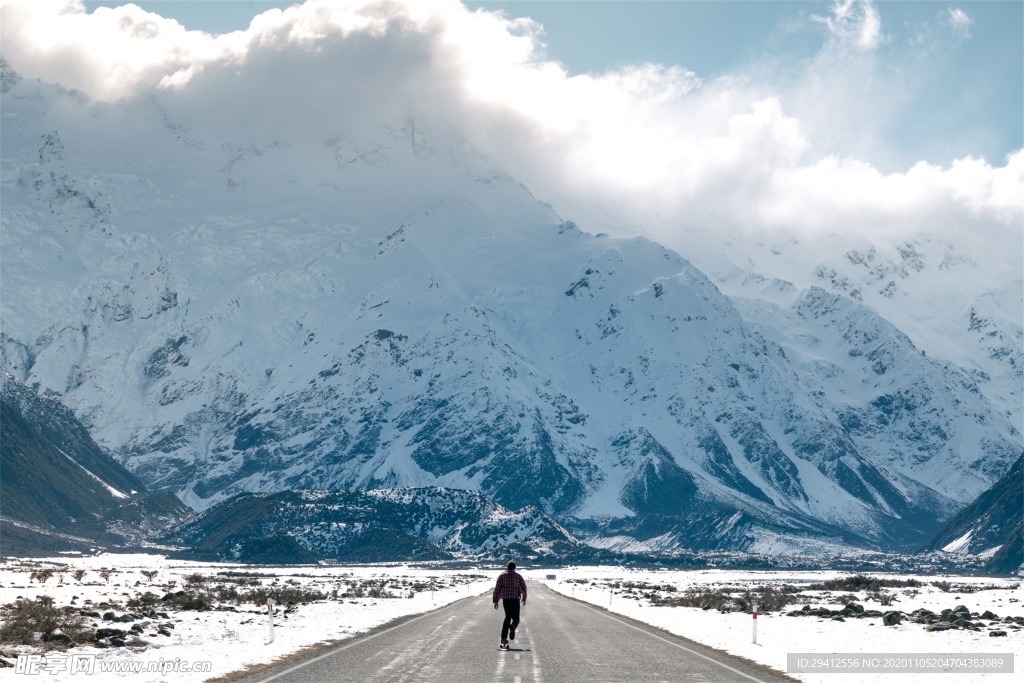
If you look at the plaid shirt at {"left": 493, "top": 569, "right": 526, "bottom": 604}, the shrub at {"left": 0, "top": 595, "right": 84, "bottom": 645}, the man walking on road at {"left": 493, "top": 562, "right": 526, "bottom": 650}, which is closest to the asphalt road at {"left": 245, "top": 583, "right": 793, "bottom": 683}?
the man walking on road at {"left": 493, "top": 562, "right": 526, "bottom": 650}

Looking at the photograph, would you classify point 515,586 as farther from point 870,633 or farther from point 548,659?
point 870,633

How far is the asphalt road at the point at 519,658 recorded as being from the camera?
36.6 metres

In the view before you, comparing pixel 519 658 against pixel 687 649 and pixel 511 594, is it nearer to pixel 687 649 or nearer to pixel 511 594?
pixel 511 594

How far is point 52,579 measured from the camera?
113 m

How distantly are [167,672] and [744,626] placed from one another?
3248cm

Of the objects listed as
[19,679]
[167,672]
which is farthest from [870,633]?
[19,679]

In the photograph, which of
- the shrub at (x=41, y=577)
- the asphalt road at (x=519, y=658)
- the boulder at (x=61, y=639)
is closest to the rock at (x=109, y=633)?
the boulder at (x=61, y=639)

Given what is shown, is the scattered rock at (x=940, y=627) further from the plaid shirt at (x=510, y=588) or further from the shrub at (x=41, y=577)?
the shrub at (x=41, y=577)

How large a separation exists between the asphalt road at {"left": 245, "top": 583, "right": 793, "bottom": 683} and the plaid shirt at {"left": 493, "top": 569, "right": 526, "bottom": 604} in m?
1.95

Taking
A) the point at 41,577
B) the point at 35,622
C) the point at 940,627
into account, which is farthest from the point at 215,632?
the point at 41,577

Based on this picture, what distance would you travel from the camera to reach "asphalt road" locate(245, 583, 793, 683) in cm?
3656

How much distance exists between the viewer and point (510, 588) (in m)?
47.9

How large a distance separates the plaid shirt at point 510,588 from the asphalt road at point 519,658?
195cm

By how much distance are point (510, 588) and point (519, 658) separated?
19.0 ft
